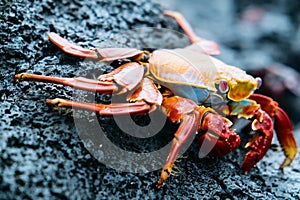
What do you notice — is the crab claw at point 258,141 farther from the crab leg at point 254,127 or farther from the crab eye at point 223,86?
the crab eye at point 223,86

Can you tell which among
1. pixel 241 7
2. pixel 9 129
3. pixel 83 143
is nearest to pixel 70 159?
pixel 83 143

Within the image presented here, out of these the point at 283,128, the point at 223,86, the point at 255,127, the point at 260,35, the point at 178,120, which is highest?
the point at 223,86

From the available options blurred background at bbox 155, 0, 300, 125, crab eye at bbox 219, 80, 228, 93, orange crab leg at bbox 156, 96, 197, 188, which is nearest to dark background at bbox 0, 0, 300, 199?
orange crab leg at bbox 156, 96, 197, 188

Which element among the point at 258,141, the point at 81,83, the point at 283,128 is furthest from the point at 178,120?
the point at 283,128

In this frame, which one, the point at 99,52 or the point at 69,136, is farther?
the point at 99,52

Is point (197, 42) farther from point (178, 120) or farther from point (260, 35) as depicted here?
point (260, 35)

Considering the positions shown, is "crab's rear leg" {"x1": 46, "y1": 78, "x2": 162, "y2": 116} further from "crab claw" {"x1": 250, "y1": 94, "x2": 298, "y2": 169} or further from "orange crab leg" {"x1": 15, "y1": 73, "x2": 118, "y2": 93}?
"crab claw" {"x1": 250, "y1": 94, "x2": 298, "y2": 169}
